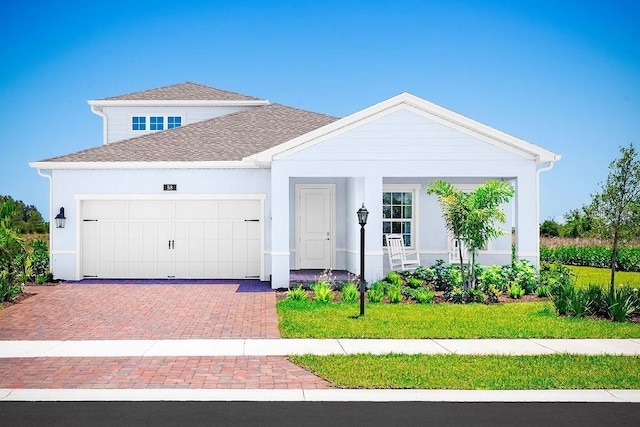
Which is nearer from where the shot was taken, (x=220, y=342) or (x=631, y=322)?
(x=220, y=342)

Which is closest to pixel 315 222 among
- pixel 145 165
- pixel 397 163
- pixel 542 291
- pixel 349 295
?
pixel 397 163

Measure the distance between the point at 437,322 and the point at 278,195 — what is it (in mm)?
6825

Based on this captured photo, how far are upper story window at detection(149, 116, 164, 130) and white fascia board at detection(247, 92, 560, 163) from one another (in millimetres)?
9819

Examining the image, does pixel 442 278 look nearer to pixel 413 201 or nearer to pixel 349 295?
pixel 349 295

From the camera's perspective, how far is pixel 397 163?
1853cm

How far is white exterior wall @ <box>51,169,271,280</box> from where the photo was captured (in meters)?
20.7

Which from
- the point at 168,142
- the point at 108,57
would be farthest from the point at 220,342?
the point at 108,57

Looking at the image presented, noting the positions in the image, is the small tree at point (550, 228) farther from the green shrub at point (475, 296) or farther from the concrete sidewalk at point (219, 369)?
the concrete sidewalk at point (219, 369)

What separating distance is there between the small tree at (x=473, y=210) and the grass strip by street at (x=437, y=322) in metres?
1.72

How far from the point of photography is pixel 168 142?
22625mm
